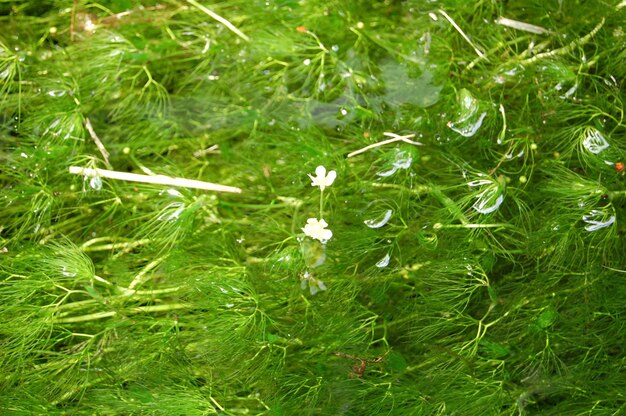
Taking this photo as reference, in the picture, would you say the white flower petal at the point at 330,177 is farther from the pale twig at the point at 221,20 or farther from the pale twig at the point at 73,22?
the pale twig at the point at 73,22

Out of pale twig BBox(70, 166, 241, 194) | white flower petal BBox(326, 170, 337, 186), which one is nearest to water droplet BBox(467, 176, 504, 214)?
white flower petal BBox(326, 170, 337, 186)

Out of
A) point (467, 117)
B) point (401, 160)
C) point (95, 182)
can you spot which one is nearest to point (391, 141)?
point (401, 160)

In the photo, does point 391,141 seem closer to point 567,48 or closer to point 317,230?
point 317,230

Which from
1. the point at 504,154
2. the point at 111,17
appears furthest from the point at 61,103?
the point at 504,154

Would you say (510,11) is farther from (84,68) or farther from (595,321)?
(84,68)

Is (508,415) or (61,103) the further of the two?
Answer: (61,103)

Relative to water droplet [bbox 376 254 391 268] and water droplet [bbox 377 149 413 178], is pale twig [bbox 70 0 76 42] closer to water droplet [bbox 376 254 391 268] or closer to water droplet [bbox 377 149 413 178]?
water droplet [bbox 377 149 413 178]

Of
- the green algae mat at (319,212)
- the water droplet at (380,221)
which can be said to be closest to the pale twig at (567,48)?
the green algae mat at (319,212)

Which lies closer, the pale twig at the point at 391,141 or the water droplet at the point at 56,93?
the pale twig at the point at 391,141
